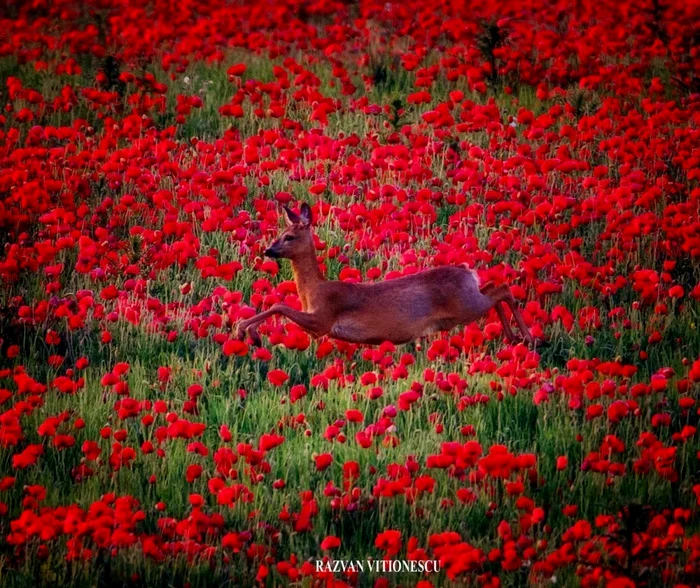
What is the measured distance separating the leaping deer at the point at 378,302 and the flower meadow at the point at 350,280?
142 millimetres

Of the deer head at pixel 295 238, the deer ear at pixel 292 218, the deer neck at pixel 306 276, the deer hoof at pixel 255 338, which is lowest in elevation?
the deer hoof at pixel 255 338

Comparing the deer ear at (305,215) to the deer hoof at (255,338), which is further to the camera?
the deer ear at (305,215)

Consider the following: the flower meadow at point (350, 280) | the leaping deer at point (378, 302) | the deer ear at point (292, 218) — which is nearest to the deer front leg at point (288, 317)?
the leaping deer at point (378, 302)

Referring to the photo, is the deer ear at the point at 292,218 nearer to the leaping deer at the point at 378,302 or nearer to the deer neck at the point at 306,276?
the leaping deer at the point at 378,302

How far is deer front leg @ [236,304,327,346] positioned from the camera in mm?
6648

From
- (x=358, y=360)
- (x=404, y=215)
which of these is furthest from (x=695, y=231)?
(x=358, y=360)

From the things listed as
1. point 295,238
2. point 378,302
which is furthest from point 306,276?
point 378,302

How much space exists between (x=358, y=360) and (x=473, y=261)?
1281 millimetres

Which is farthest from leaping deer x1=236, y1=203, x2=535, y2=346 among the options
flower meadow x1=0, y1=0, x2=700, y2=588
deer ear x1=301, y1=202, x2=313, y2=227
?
flower meadow x1=0, y1=0, x2=700, y2=588

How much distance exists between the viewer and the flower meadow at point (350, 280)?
4863 millimetres

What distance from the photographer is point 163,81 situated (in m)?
11.4

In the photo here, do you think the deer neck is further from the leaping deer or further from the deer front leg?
→ the deer front leg

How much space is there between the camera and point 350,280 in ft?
24.3

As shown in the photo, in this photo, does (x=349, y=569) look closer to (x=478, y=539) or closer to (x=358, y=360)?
(x=478, y=539)
